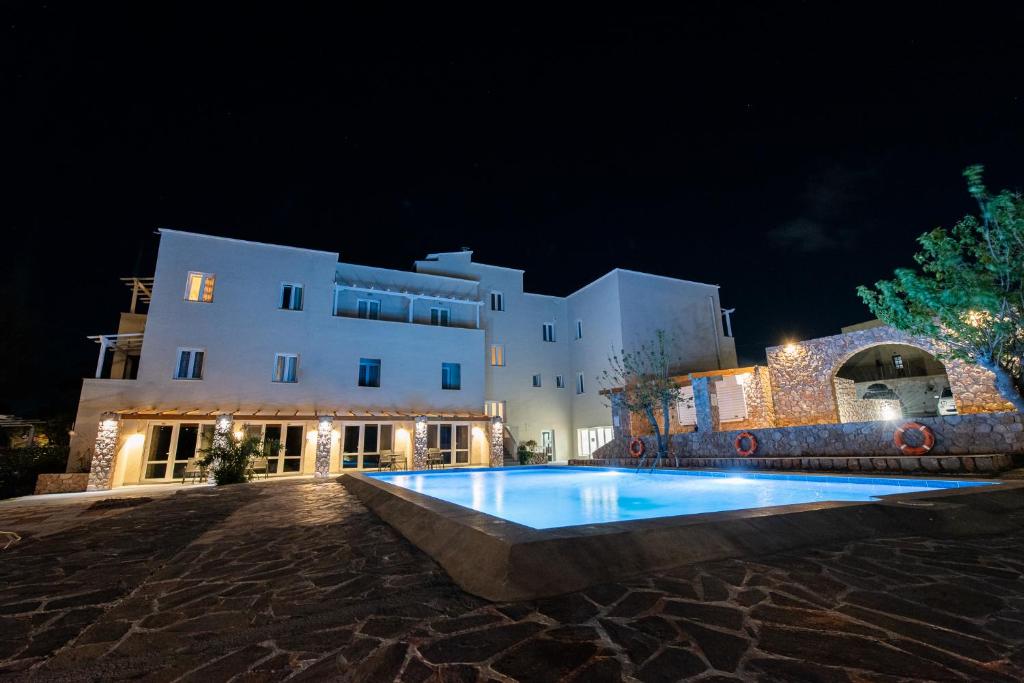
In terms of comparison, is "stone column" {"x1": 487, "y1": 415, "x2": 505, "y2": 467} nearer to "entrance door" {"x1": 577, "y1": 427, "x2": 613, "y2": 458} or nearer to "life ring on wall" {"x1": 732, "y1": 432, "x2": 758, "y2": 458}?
"entrance door" {"x1": 577, "y1": 427, "x2": 613, "y2": 458}

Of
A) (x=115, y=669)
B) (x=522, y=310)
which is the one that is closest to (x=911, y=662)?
(x=115, y=669)

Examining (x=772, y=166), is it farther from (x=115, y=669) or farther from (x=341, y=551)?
(x=115, y=669)

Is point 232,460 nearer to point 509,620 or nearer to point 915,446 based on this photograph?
point 509,620

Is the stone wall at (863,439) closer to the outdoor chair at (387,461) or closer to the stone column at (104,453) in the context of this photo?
the outdoor chair at (387,461)

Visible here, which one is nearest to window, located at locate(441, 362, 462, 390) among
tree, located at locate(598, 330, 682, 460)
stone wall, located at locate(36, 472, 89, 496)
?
tree, located at locate(598, 330, 682, 460)

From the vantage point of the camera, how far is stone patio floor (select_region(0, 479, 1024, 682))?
1.86 m

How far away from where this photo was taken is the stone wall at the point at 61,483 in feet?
44.3

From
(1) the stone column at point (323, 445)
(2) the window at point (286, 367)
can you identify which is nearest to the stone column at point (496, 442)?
(1) the stone column at point (323, 445)

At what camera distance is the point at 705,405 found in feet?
55.7

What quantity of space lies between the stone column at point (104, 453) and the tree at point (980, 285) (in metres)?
22.5

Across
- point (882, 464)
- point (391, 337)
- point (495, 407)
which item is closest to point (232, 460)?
point (391, 337)

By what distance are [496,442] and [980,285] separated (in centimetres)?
1623

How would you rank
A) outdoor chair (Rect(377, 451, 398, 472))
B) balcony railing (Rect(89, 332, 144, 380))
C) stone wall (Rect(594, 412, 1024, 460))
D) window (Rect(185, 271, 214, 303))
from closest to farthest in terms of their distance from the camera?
stone wall (Rect(594, 412, 1024, 460)), balcony railing (Rect(89, 332, 144, 380)), window (Rect(185, 271, 214, 303)), outdoor chair (Rect(377, 451, 398, 472))

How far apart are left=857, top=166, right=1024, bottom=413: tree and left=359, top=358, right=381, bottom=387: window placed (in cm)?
1787
